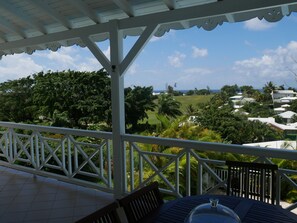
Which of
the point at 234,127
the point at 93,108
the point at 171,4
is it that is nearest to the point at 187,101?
the point at 234,127

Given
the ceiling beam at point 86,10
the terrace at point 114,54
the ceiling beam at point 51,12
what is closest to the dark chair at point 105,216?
the terrace at point 114,54

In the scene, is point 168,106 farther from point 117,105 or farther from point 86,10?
point 86,10

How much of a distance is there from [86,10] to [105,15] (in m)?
0.28

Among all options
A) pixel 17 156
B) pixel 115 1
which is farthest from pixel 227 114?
pixel 115 1

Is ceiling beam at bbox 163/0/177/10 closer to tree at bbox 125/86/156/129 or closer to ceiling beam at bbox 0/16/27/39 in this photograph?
ceiling beam at bbox 0/16/27/39

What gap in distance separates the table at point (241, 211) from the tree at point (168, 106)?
13199mm

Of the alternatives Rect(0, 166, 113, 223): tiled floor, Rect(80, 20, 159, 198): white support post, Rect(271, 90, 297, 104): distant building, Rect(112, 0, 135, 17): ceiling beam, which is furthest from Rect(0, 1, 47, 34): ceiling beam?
Rect(271, 90, 297, 104): distant building

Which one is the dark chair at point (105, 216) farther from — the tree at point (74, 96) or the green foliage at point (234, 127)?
the tree at point (74, 96)

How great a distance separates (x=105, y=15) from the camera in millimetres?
3924

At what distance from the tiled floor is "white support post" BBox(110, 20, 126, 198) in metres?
0.36

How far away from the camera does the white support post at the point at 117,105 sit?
12.4 ft

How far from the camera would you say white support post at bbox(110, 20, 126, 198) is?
12.4 feet

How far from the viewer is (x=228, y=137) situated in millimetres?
13156

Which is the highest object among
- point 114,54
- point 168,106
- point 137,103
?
point 114,54
